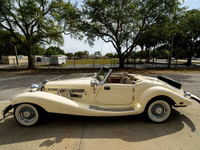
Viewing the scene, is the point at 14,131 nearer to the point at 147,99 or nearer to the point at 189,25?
the point at 147,99

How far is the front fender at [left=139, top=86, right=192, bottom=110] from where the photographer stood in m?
2.92

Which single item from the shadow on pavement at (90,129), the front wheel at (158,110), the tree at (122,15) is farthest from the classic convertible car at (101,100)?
the tree at (122,15)

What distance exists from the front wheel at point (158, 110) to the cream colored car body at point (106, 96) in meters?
0.18

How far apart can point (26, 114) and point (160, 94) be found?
3239 mm

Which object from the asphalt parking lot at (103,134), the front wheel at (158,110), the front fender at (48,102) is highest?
the front fender at (48,102)

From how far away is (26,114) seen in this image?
282 centimetres

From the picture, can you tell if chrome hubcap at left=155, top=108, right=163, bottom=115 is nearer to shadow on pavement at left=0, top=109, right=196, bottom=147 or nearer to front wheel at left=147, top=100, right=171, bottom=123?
front wheel at left=147, top=100, right=171, bottom=123

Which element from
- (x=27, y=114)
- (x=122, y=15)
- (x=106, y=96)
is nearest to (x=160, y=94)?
(x=106, y=96)

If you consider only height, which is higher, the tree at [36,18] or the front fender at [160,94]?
the tree at [36,18]

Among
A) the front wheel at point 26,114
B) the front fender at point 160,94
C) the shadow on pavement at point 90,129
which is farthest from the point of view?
the front fender at point 160,94

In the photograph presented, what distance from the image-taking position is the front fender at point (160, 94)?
9.57 ft

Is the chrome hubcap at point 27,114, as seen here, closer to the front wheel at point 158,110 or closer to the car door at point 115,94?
the car door at point 115,94

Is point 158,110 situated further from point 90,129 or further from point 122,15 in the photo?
point 122,15

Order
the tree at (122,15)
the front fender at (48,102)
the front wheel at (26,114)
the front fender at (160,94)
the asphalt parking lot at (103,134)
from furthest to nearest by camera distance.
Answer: the tree at (122,15)
the front fender at (160,94)
the front wheel at (26,114)
the front fender at (48,102)
the asphalt parking lot at (103,134)
